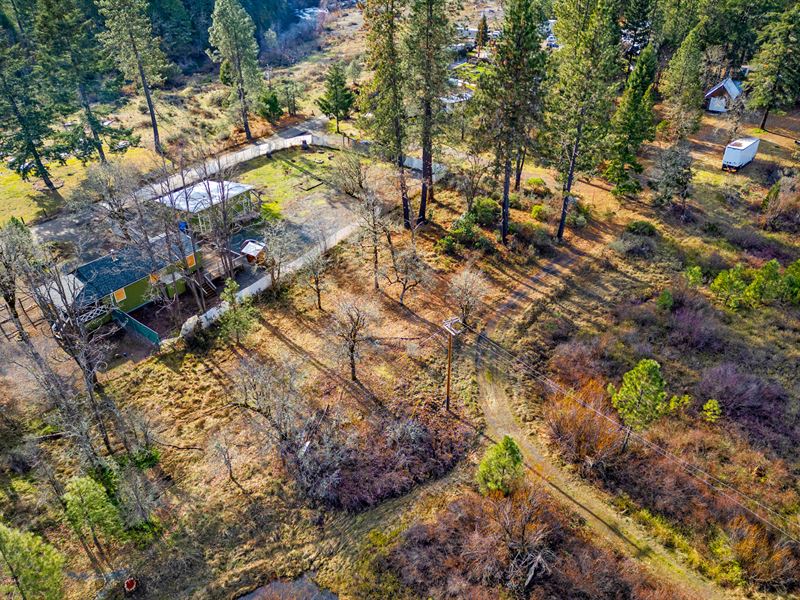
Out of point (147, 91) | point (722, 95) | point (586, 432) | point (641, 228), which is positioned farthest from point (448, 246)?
point (722, 95)

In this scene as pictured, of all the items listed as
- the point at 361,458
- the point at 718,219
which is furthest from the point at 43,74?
the point at 718,219

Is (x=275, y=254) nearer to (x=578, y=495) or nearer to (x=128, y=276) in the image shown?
(x=128, y=276)

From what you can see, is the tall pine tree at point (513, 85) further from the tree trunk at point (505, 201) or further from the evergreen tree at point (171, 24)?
the evergreen tree at point (171, 24)

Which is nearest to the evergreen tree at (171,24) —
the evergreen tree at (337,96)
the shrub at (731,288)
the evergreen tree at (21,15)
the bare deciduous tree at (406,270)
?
the evergreen tree at (21,15)

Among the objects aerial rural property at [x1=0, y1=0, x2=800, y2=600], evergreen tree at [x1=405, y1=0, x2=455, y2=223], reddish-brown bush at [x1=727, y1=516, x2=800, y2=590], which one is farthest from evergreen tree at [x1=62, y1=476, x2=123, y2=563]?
evergreen tree at [x1=405, y1=0, x2=455, y2=223]

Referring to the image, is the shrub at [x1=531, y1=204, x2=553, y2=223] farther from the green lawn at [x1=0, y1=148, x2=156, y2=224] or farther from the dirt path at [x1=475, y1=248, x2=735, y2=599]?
the green lawn at [x1=0, y1=148, x2=156, y2=224]
